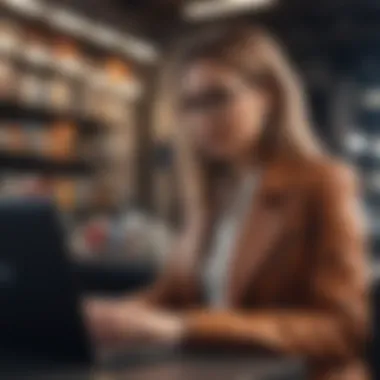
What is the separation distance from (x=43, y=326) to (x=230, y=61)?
0.69 metres

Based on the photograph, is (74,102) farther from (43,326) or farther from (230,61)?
(43,326)

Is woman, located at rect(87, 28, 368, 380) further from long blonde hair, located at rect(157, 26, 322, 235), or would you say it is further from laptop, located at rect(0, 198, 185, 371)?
laptop, located at rect(0, 198, 185, 371)

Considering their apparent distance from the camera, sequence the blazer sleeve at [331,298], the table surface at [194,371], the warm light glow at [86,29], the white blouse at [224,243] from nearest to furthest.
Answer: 1. the table surface at [194,371]
2. the blazer sleeve at [331,298]
3. the white blouse at [224,243]
4. the warm light glow at [86,29]

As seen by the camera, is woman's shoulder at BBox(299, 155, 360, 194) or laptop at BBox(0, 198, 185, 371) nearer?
laptop at BBox(0, 198, 185, 371)

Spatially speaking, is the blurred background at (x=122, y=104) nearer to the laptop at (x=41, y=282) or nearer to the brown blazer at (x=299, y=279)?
the brown blazer at (x=299, y=279)

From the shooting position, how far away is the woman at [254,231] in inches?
72.7

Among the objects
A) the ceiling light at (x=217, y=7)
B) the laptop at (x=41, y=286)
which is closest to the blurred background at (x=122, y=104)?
the ceiling light at (x=217, y=7)

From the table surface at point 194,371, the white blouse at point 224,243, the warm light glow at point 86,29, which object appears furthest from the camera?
the warm light glow at point 86,29

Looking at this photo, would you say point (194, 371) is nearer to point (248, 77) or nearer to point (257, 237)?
point (257, 237)

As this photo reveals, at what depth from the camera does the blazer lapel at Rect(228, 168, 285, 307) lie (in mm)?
1910

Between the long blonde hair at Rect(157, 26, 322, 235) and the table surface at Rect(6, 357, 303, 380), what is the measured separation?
293 millimetres

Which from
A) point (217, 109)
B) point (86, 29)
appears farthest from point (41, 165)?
point (217, 109)

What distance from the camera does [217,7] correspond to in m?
1.99

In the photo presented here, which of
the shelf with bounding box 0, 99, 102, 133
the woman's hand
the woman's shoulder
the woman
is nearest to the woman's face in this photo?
the woman
